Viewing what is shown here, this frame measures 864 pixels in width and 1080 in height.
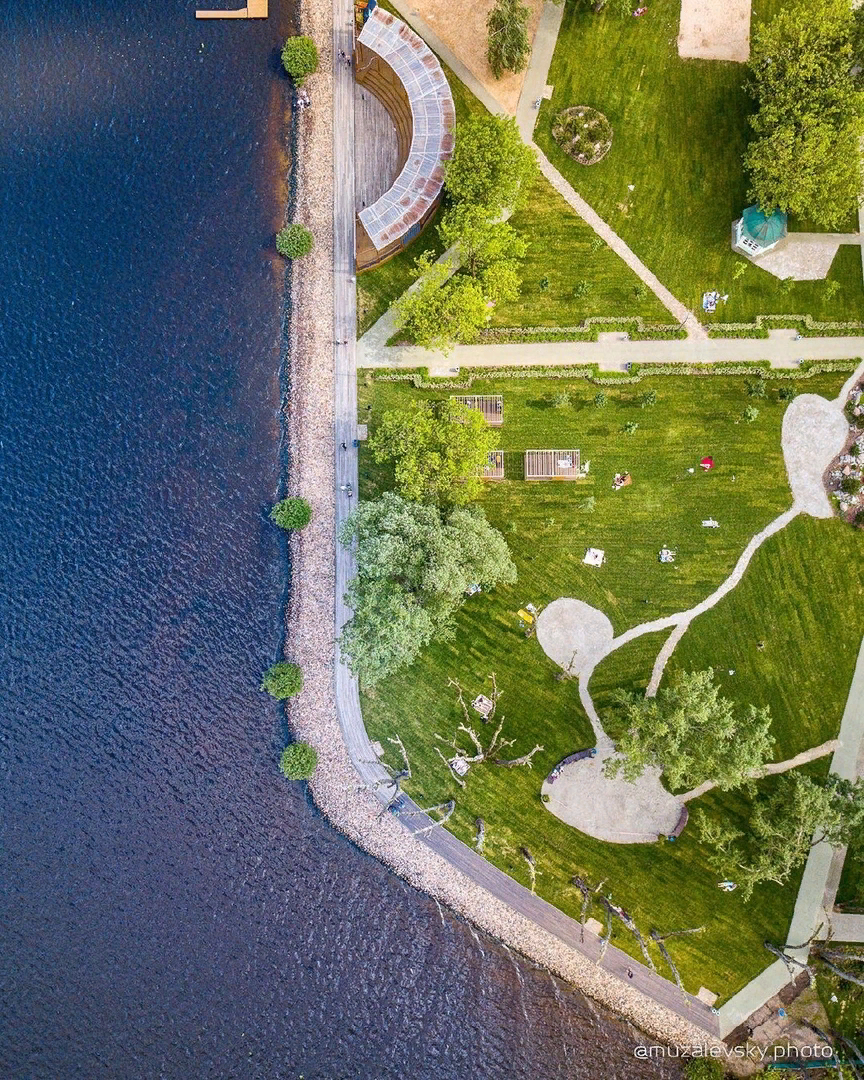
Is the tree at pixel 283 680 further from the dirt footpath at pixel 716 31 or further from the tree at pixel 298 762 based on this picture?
the dirt footpath at pixel 716 31

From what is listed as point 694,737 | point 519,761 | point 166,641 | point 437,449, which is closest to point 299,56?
point 437,449

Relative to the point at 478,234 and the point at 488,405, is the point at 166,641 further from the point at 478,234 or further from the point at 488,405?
the point at 478,234

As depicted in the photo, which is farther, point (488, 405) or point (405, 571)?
point (488, 405)

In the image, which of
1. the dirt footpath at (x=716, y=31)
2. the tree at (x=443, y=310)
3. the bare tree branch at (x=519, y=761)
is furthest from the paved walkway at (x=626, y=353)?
the bare tree branch at (x=519, y=761)

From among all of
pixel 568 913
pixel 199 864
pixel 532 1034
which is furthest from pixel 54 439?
pixel 532 1034

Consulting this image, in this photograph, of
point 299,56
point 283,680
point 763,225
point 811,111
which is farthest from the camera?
point 299,56

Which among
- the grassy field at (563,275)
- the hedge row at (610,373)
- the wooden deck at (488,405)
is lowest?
the wooden deck at (488,405)

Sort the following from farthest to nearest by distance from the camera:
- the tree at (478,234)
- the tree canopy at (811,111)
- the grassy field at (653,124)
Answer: the grassy field at (653,124) → the tree at (478,234) → the tree canopy at (811,111)
